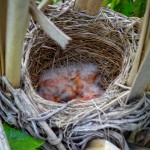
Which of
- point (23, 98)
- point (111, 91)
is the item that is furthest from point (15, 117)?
point (111, 91)

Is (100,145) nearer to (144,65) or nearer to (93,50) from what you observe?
(144,65)

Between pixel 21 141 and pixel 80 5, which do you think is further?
pixel 80 5

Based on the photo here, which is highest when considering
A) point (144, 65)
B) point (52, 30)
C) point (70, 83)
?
point (52, 30)

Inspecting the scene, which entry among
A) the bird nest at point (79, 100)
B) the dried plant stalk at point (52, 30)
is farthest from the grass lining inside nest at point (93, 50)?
the dried plant stalk at point (52, 30)

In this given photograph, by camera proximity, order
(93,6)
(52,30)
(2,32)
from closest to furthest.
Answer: (52,30) → (2,32) → (93,6)

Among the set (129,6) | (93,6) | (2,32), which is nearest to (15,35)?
(2,32)

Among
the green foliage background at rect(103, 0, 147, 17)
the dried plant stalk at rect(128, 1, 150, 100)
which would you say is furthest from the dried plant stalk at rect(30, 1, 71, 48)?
the green foliage background at rect(103, 0, 147, 17)

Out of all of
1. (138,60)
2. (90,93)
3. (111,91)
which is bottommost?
(90,93)

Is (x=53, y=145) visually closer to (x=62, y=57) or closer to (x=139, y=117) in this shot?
(x=139, y=117)
